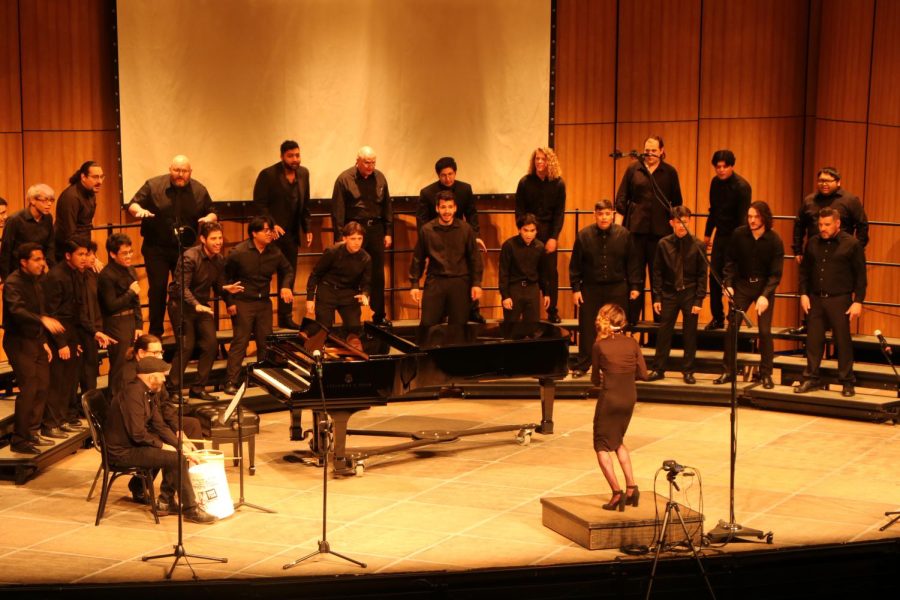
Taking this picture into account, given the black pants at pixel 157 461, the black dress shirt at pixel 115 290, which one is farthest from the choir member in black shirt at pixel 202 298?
the black pants at pixel 157 461

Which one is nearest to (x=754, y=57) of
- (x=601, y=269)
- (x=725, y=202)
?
(x=725, y=202)

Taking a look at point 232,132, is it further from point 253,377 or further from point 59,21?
point 253,377

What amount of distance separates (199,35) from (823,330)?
248 inches

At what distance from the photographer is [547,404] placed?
10.3m

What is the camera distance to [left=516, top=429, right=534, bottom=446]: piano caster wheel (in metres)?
10.2

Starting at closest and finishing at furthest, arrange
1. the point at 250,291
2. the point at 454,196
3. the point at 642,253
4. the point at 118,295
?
the point at 118,295
the point at 250,291
the point at 642,253
the point at 454,196

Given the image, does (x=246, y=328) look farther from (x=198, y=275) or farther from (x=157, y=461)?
(x=157, y=461)

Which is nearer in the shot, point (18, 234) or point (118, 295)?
point (18, 234)

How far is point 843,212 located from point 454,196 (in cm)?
357

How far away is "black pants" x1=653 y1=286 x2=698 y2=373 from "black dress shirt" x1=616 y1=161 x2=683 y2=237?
2.63 feet

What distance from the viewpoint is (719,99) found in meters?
13.6

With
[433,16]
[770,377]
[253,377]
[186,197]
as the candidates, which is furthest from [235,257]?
[770,377]

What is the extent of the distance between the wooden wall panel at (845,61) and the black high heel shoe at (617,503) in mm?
6826

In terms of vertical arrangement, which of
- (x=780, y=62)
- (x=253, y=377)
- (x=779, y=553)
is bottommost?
(x=779, y=553)
